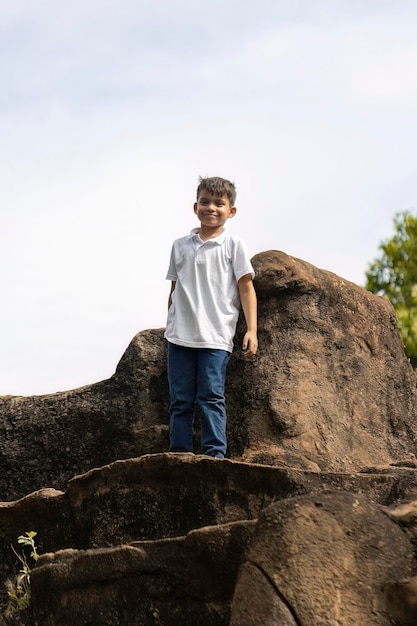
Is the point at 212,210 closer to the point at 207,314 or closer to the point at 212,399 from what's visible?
the point at 207,314

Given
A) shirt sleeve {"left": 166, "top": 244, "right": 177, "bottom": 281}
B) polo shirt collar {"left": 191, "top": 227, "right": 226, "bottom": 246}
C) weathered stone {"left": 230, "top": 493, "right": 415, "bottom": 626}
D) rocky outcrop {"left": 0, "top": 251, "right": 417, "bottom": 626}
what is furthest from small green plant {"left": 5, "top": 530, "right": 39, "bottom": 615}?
polo shirt collar {"left": 191, "top": 227, "right": 226, "bottom": 246}

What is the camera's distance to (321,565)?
13.4 feet

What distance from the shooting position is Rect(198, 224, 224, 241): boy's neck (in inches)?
255

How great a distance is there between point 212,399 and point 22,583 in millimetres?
1461

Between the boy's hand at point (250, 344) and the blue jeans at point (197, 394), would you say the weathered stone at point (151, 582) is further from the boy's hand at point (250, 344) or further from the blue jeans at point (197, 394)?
the boy's hand at point (250, 344)

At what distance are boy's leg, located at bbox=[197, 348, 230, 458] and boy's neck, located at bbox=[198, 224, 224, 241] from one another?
2.52ft

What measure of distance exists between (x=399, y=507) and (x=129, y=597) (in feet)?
4.17

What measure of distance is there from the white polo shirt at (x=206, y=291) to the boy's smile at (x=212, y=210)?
104mm

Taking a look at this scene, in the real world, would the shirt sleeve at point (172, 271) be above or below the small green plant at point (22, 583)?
Result: above

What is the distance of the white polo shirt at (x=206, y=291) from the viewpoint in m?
6.18

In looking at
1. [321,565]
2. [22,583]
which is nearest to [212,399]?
[22,583]

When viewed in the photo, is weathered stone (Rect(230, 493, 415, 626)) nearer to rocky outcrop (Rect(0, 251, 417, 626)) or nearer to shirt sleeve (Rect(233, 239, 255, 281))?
rocky outcrop (Rect(0, 251, 417, 626))

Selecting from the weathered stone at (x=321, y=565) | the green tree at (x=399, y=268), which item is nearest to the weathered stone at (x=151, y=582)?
the weathered stone at (x=321, y=565)

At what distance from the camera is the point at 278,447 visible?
19.7 feet
